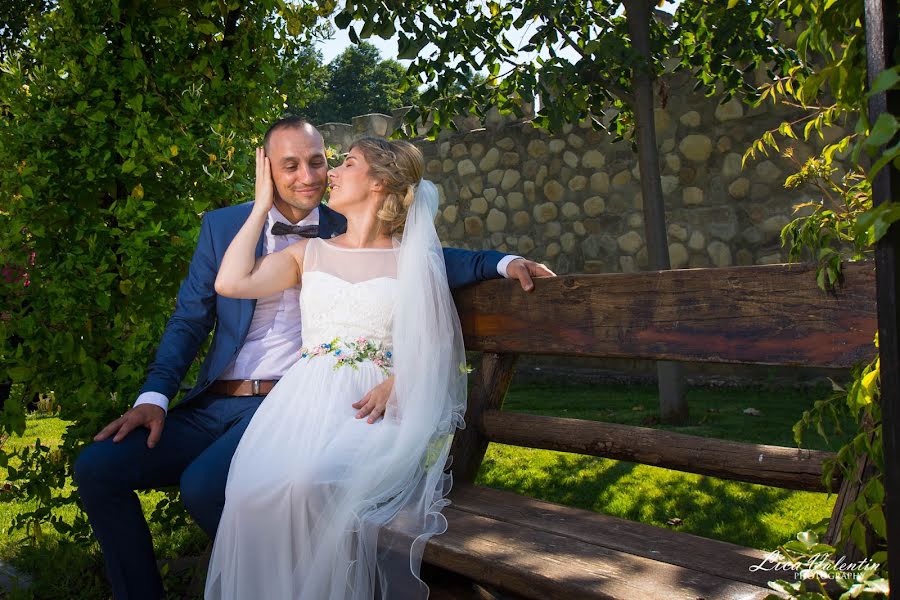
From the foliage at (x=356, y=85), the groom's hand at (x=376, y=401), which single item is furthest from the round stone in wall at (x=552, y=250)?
the foliage at (x=356, y=85)

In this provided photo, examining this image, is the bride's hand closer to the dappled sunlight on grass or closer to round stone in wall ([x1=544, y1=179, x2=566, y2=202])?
A: the dappled sunlight on grass

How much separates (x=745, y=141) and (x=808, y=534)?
623 cm

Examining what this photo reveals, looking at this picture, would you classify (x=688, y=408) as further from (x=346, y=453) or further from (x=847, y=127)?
(x=346, y=453)

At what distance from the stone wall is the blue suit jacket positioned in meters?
4.69

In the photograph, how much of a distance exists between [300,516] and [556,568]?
823 millimetres

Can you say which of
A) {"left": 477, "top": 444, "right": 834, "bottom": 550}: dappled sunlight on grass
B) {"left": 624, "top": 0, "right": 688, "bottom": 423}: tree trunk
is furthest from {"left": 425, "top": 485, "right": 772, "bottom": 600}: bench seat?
{"left": 624, "top": 0, "right": 688, "bottom": 423}: tree trunk

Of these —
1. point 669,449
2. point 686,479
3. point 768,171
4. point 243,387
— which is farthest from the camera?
point 768,171

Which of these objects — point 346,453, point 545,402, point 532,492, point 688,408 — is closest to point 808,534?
point 346,453

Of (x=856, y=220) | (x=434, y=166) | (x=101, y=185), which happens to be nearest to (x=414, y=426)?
(x=856, y=220)

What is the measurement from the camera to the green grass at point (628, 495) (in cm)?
379

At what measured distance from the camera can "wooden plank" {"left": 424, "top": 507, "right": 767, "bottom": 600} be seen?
1.93 m

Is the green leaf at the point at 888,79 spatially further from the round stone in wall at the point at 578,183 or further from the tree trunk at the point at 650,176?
the round stone in wall at the point at 578,183

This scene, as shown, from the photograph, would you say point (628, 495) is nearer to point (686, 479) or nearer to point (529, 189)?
point (686, 479)

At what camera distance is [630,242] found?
831 cm
